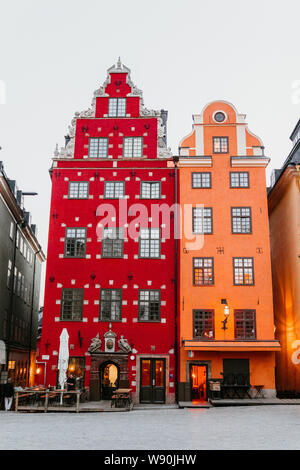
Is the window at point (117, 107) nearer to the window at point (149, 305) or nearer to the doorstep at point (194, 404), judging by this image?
the window at point (149, 305)

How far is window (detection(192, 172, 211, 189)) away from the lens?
1208 inches

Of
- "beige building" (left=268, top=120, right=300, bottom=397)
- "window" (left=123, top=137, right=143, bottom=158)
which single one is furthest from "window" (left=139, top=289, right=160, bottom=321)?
"window" (left=123, top=137, right=143, bottom=158)

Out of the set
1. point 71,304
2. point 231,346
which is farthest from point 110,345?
point 231,346

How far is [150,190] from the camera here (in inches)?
1217

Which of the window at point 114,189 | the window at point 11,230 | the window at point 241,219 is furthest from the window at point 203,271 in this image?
the window at point 11,230

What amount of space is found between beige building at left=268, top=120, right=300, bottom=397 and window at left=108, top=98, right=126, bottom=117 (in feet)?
34.4

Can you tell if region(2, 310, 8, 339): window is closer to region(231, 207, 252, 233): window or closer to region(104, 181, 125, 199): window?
region(104, 181, 125, 199): window

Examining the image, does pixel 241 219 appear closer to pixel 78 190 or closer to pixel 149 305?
pixel 149 305

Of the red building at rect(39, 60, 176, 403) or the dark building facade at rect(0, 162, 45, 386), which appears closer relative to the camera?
the red building at rect(39, 60, 176, 403)

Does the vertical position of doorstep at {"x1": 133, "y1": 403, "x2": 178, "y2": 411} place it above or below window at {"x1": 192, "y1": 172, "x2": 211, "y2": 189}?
below

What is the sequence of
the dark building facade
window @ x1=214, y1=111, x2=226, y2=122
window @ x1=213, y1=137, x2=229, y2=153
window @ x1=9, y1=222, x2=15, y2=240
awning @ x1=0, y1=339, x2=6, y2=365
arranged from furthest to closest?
1. window @ x1=9, y1=222, x2=15, y2=240
2. the dark building facade
3. awning @ x1=0, y1=339, x2=6, y2=365
4. window @ x1=214, y1=111, x2=226, y2=122
5. window @ x1=213, y1=137, x2=229, y2=153

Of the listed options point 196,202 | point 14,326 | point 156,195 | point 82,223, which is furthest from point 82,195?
point 14,326

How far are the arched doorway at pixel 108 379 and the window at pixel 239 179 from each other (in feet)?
40.7

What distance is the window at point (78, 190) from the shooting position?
3069 cm
